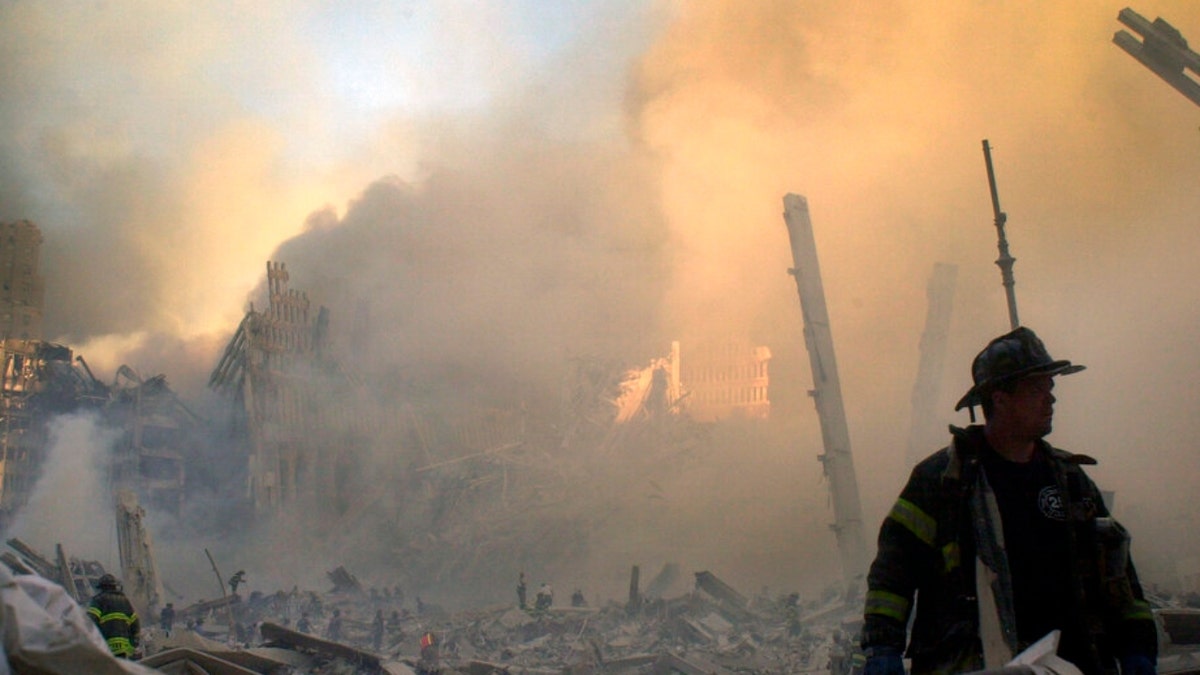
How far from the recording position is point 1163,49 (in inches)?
380

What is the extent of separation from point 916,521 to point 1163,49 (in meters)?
9.88

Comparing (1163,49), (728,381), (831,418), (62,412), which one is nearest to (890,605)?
(831,418)

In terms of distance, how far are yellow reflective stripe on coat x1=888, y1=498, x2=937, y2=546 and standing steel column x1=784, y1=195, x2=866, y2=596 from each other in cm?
854

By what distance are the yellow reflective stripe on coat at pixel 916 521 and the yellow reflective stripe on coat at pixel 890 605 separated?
166 mm

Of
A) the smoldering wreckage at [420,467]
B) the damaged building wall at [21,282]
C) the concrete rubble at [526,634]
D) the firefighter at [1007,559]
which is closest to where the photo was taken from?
the firefighter at [1007,559]

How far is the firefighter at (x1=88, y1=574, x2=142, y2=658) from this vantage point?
5.29m

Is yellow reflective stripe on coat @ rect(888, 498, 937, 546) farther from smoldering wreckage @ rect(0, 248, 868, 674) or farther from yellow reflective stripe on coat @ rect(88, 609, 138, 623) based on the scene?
smoldering wreckage @ rect(0, 248, 868, 674)

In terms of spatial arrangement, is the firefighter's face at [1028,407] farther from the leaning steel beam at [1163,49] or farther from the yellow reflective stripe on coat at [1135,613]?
the leaning steel beam at [1163,49]

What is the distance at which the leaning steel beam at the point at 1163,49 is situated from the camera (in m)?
9.54

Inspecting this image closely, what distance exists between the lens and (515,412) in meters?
16.9

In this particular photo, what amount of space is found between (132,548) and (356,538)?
4.98 metres

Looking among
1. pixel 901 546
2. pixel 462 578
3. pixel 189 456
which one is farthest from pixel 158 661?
pixel 189 456

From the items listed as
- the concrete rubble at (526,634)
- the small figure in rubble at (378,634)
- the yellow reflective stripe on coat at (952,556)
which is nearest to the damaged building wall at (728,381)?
the concrete rubble at (526,634)

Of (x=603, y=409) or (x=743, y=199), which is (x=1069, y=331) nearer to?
(x=743, y=199)
